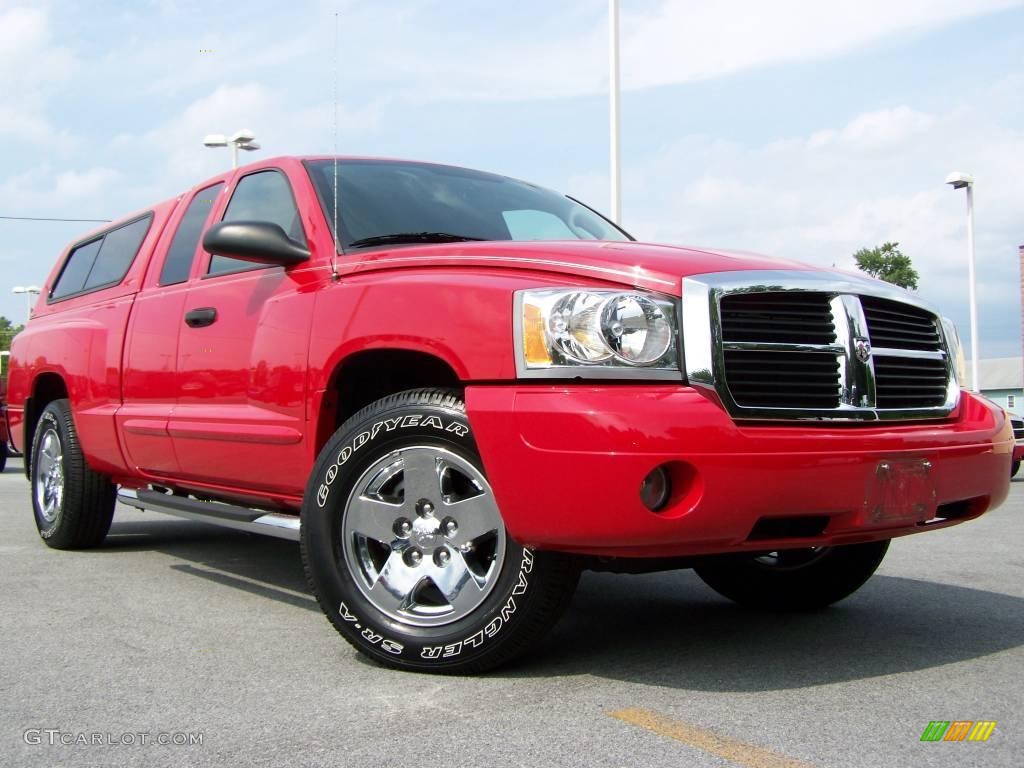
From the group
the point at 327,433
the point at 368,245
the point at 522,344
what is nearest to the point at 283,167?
the point at 368,245

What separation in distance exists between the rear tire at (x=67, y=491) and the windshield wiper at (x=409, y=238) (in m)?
2.66

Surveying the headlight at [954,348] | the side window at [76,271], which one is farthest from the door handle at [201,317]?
the headlight at [954,348]

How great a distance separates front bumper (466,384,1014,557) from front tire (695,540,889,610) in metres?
1.16

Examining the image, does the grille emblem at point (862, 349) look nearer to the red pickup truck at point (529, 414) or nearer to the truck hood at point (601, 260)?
the red pickup truck at point (529, 414)

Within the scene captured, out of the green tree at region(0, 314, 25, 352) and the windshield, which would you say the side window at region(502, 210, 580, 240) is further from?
the green tree at region(0, 314, 25, 352)

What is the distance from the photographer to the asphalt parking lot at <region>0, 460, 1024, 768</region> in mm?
2605

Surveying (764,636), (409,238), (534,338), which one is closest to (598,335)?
(534,338)

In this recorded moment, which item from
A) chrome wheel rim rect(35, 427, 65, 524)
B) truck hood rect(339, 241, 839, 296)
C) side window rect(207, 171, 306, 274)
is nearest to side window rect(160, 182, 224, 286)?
side window rect(207, 171, 306, 274)

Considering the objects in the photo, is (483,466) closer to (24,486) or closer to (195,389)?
(195,389)

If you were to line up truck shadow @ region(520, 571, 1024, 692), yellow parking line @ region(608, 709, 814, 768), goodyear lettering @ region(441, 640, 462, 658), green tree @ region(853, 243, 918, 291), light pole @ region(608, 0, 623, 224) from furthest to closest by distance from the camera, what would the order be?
1. green tree @ region(853, 243, 918, 291)
2. light pole @ region(608, 0, 623, 224)
3. truck shadow @ region(520, 571, 1024, 692)
4. goodyear lettering @ region(441, 640, 462, 658)
5. yellow parking line @ region(608, 709, 814, 768)

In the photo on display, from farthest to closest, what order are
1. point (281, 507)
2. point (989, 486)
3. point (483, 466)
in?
point (281, 507)
point (989, 486)
point (483, 466)

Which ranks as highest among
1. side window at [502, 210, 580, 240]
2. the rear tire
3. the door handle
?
side window at [502, 210, 580, 240]

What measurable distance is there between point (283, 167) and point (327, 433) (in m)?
1.33

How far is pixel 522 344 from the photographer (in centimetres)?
308
